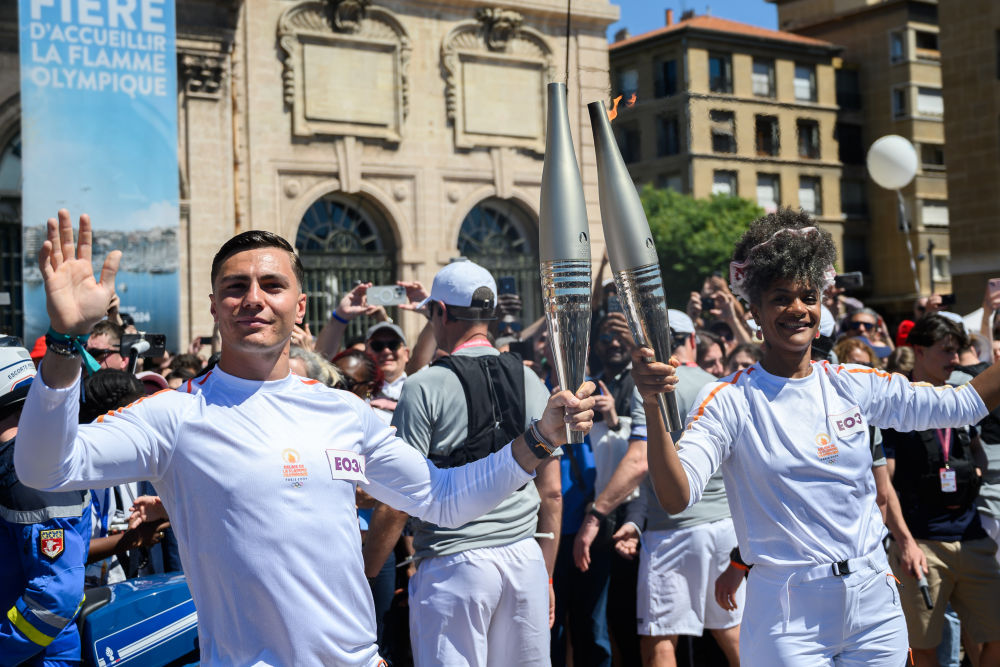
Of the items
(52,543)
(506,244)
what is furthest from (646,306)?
(506,244)

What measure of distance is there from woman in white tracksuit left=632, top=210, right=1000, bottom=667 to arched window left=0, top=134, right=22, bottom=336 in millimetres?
15927

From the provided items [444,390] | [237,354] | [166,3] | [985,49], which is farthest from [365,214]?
[237,354]

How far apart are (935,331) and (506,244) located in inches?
676

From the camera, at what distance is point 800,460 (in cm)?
346

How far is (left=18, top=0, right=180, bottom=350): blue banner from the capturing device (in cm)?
1231

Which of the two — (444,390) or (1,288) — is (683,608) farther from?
(1,288)

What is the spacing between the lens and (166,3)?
12766 millimetres

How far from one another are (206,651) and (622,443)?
3662 millimetres

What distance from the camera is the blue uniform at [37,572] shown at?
3.41 meters

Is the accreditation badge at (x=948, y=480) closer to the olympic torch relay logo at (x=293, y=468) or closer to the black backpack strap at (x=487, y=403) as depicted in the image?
the black backpack strap at (x=487, y=403)

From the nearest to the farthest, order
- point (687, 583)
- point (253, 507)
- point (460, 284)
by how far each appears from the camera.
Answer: point (253, 507) → point (460, 284) → point (687, 583)

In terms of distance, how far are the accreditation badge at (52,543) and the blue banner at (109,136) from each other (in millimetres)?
9151

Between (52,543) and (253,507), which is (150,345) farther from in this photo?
(253,507)

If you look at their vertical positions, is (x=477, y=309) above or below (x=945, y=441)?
above
